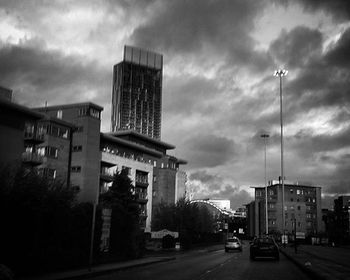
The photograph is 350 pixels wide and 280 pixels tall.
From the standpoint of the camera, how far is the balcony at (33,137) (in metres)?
59.8

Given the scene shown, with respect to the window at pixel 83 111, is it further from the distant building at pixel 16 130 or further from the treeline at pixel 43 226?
the treeline at pixel 43 226

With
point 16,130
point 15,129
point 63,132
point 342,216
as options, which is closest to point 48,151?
point 63,132

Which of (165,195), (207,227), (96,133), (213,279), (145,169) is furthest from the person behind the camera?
(207,227)

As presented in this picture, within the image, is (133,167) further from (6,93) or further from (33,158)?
(6,93)

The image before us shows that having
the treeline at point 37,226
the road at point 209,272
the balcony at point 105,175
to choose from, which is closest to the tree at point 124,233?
the road at point 209,272

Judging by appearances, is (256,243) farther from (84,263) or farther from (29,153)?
(29,153)

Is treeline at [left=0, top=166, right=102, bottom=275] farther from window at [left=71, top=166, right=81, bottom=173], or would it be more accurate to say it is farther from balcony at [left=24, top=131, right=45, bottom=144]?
window at [left=71, top=166, right=81, bottom=173]

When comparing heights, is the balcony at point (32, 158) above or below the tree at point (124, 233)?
above

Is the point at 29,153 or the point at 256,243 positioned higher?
the point at 29,153

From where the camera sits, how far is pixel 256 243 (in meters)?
36.1

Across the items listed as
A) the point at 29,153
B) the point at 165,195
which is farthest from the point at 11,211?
the point at 165,195

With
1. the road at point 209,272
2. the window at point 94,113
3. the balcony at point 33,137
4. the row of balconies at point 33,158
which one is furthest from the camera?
the window at point 94,113

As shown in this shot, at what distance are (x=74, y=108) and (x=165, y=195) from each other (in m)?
36.6

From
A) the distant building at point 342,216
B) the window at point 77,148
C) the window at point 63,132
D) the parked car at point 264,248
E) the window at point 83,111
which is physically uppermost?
the window at point 83,111
